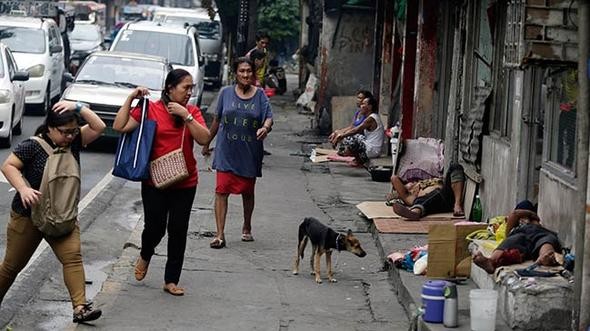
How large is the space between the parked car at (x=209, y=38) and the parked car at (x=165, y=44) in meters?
9.20

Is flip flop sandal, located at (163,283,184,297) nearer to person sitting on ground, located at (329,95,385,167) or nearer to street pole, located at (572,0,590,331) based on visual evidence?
street pole, located at (572,0,590,331)

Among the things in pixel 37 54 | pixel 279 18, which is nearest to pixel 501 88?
pixel 37 54

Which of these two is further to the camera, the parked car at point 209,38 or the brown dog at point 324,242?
the parked car at point 209,38

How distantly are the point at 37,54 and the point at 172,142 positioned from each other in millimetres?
16135

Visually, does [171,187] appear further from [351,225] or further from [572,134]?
[351,225]

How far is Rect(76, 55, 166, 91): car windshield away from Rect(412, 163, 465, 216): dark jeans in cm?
780

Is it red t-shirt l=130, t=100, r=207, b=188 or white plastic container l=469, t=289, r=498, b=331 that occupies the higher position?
red t-shirt l=130, t=100, r=207, b=188

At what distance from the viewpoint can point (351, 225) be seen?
12.9 metres

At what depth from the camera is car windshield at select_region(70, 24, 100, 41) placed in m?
42.0

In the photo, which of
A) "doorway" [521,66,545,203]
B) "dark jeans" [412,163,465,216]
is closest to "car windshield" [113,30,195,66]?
"dark jeans" [412,163,465,216]

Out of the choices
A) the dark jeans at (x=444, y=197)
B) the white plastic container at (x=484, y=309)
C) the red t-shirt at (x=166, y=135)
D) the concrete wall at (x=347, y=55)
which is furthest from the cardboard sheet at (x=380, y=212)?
the concrete wall at (x=347, y=55)

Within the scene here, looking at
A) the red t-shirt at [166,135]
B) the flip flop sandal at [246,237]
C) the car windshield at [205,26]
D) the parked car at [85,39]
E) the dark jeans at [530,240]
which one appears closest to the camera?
the dark jeans at [530,240]

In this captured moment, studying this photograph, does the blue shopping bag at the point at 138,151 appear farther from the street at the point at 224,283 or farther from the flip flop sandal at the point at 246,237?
the flip flop sandal at the point at 246,237

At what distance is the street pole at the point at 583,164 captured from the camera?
6621 millimetres
